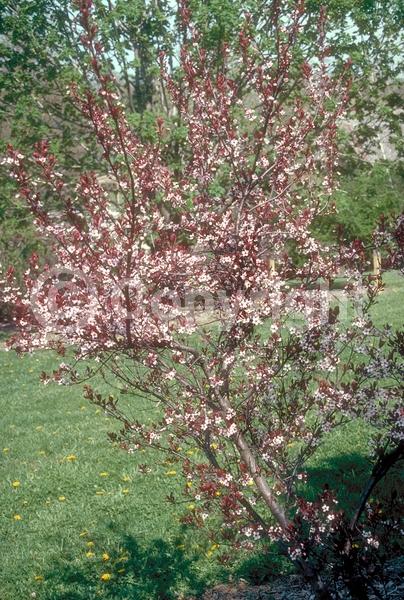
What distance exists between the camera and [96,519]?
5.79 meters

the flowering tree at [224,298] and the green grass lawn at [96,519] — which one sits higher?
the flowering tree at [224,298]

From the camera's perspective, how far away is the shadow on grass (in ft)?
15.0

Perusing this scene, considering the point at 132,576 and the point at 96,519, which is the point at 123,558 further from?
the point at 96,519

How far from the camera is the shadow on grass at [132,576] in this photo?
15.0ft

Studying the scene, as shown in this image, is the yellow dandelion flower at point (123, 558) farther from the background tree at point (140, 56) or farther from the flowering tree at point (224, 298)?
the background tree at point (140, 56)

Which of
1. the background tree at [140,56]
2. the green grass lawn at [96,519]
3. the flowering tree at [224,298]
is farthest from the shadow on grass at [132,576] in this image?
the background tree at [140,56]

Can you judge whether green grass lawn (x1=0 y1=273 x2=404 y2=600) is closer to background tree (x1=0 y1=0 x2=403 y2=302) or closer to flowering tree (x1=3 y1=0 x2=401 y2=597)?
flowering tree (x1=3 y1=0 x2=401 y2=597)

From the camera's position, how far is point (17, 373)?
44.7ft

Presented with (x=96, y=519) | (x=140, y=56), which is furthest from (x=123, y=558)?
(x=140, y=56)

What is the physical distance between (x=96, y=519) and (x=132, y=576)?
3.58 feet

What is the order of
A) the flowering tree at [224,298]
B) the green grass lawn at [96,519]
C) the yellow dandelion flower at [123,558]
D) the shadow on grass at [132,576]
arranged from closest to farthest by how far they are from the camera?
the flowering tree at [224,298] → the shadow on grass at [132,576] → the green grass lawn at [96,519] → the yellow dandelion flower at [123,558]

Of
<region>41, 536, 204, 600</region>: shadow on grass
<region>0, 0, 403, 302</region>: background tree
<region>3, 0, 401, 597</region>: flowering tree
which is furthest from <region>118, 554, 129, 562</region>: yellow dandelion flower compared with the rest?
<region>0, 0, 403, 302</region>: background tree

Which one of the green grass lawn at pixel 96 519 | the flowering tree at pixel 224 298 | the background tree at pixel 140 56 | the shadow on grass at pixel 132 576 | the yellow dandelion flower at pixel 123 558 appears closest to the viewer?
the flowering tree at pixel 224 298

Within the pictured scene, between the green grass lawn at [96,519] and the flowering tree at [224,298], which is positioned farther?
the green grass lawn at [96,519]
